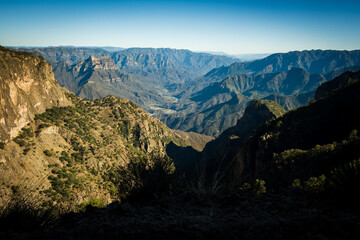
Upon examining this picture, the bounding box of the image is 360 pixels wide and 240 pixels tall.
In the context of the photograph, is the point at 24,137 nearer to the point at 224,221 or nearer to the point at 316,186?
the point at 224,221

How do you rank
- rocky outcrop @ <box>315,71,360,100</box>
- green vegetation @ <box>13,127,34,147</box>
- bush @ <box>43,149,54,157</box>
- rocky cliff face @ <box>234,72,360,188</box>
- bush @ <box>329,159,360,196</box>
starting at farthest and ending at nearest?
rocky outcrop @ <box>315,71,360,100</box>, bush @ <box>43,149,54,157</box>, green vegetation @ <box>13,127,34,147</box>, rocky cliff face @ <box>234,72,360,188</box>, bush @ <box>329,159,360,196</box>

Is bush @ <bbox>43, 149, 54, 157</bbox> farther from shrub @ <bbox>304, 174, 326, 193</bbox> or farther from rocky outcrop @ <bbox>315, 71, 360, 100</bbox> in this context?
A: rocky outcrop @ <bbox>315, 71, 360, 100</bbox>

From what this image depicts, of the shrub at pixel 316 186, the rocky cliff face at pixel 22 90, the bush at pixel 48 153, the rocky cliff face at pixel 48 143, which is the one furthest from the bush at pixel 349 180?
the rocky cliff face at pixel 22 90

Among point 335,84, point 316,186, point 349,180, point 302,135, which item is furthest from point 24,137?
point 335,84

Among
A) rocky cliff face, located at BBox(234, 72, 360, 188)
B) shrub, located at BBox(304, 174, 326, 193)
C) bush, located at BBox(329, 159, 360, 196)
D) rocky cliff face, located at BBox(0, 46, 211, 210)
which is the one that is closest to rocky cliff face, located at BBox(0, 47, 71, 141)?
rocky cliff face, located at BBox(0, 46, 211, 210)

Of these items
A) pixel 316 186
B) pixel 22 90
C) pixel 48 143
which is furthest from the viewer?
pixel 22 90
